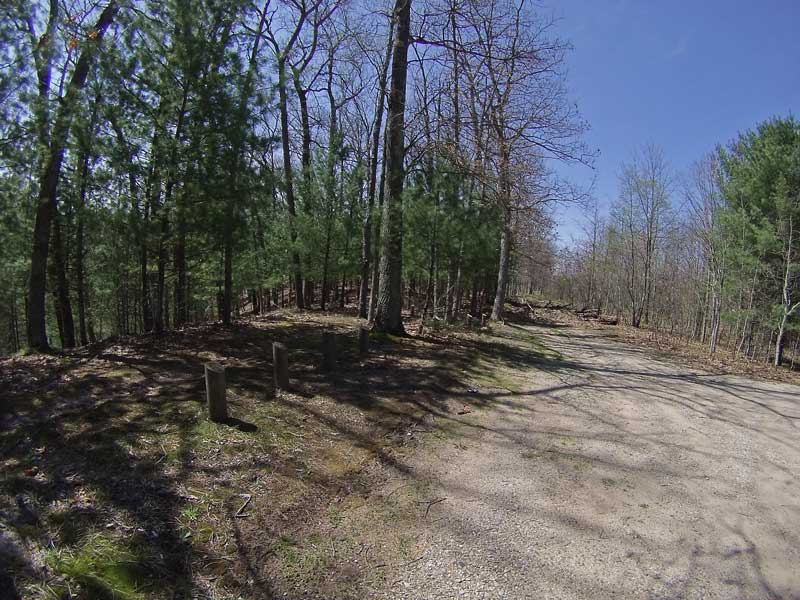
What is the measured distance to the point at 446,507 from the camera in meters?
3.29

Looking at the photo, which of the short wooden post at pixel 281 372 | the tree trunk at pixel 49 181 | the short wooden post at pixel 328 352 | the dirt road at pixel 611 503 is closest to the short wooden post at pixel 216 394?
the short wooden post at pixel 281 372

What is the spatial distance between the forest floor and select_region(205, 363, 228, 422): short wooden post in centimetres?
13

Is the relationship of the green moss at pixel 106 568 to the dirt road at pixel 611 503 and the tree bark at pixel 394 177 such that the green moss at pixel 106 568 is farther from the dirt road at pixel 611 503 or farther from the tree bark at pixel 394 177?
the tree bark at pixel 394 177

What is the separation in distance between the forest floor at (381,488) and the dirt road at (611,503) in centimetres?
2

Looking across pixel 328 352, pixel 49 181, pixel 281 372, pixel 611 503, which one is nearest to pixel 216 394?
pixel 281 372

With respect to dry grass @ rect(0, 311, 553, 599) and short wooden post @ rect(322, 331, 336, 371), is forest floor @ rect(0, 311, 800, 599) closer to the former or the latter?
dry grass @ rect(0, 311, 553, 599)

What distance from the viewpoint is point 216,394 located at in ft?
14.0

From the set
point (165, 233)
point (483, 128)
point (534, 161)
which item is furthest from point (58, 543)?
point (534, 161)

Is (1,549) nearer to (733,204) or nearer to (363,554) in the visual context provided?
(363,554)

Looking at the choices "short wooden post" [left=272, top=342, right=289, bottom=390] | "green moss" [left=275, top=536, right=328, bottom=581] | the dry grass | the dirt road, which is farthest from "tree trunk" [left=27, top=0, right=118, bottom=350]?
the dirt road

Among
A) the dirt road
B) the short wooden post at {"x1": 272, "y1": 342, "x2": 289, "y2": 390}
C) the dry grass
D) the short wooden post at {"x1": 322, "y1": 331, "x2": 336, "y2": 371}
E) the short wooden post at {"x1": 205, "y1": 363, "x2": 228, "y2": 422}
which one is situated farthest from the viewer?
the short wooden post at {"x1": 322, "y1": 331, "x2": 336, "y2": 371}

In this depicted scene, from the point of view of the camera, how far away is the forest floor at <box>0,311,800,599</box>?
Answer: 99.3 inches

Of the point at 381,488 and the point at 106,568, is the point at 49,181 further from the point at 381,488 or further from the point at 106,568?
the point at 381,488

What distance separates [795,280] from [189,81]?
19308 mm
